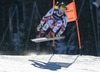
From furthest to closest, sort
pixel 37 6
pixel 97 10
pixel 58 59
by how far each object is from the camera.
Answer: pixel 37 6, pixel 97 10, pixel 58 59

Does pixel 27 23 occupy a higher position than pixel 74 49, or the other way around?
pixel 27 23

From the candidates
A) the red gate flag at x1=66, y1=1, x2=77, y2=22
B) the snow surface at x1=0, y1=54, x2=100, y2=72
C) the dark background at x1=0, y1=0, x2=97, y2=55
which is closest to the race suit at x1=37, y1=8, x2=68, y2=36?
the red gate flag at x1=66, y1=1, x2=77, y2=22

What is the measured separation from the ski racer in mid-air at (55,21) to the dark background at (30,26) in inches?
31.6

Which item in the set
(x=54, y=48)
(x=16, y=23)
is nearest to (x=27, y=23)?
(x=16, y=23)

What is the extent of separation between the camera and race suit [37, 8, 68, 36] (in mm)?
11117

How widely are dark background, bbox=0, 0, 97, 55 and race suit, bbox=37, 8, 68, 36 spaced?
0.80 metres

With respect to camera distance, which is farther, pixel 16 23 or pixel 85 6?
pixel 16 23

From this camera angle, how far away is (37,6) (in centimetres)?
1258

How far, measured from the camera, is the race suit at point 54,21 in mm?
11117

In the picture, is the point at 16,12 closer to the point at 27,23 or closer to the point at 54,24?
the point at 27,23

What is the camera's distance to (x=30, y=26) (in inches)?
498

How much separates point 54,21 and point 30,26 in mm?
1738

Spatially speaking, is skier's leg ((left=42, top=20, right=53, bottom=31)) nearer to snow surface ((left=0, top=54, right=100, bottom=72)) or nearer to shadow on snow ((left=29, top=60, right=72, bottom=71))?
snow surface ((left=0, top=54, right=100, bottom=72))

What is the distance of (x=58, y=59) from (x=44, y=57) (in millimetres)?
603
